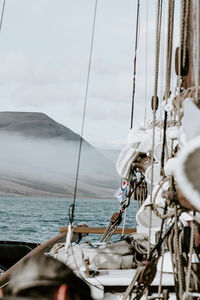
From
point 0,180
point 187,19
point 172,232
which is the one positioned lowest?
point 172,232

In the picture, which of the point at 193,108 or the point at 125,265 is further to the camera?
the point at 125,265

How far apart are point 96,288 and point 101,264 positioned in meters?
0.29

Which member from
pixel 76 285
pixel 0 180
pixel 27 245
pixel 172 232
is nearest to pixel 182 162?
pixel 76 285

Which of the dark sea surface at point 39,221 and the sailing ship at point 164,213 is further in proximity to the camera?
the dark sea surface at point 39,221

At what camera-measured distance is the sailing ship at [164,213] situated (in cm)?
177

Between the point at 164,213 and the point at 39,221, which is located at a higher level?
the point at 39,221

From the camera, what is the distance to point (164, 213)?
204 cm

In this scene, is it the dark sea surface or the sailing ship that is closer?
the sailing ship

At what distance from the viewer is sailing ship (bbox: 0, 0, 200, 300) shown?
177 centimetres

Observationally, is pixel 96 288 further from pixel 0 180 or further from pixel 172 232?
pixel 0 180

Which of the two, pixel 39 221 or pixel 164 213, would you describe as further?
pixel 39 221

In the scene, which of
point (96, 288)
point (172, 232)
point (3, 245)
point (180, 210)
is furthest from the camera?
point (3, 245)

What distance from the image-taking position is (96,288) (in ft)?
9.03

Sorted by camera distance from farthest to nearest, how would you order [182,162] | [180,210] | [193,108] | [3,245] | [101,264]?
[3,245] → [101,264] → [180,210] → [193,108] → [182,162]
